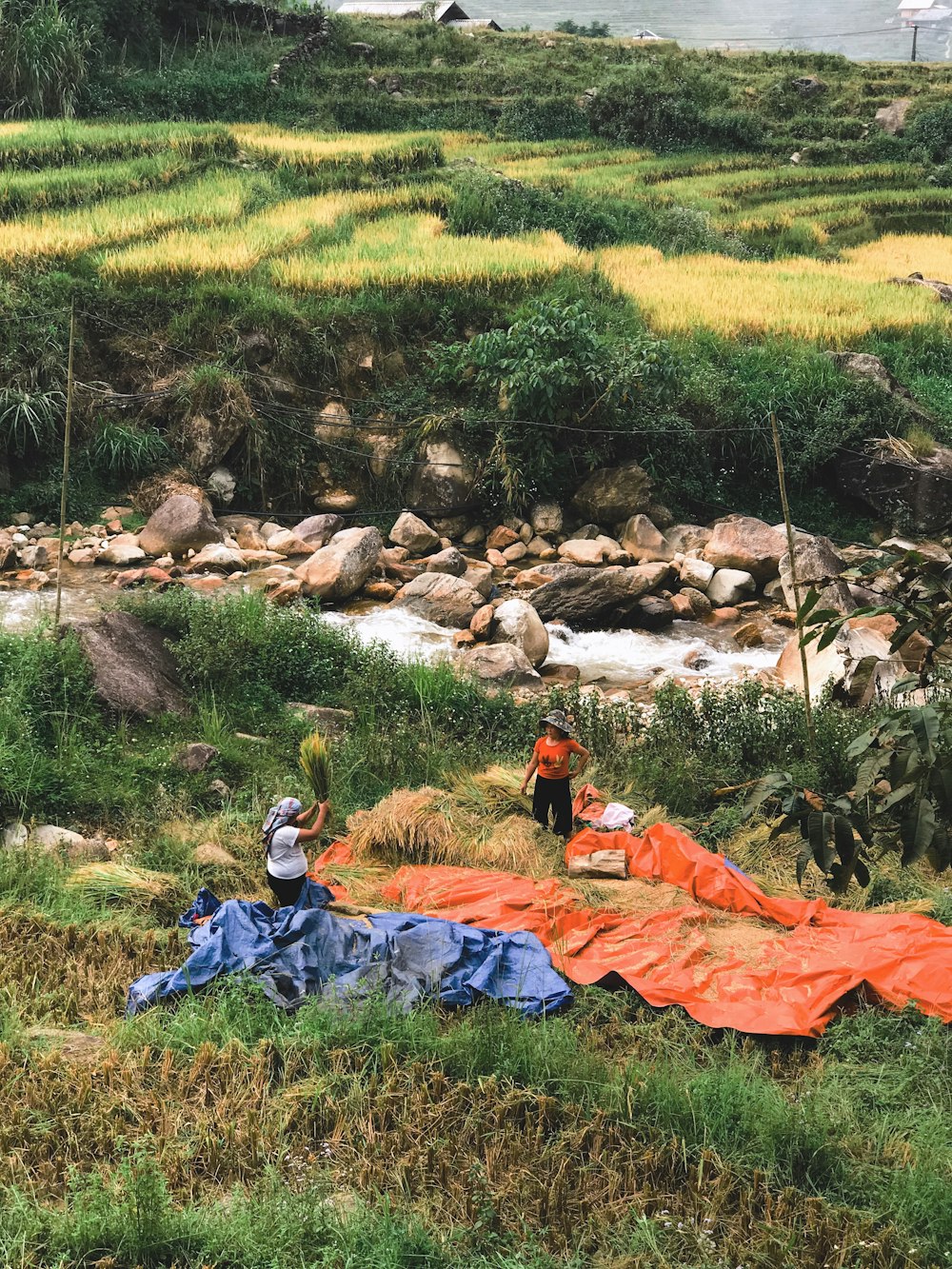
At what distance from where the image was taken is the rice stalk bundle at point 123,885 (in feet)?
17.5

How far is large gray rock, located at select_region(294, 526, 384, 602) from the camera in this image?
10.7 meters

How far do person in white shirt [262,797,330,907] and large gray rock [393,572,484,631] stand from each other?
5410mm

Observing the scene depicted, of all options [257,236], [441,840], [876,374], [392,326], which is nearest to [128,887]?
[441,840]

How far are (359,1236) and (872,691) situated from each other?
6015mm

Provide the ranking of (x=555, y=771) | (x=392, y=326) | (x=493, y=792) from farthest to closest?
(x=392, y=326)
(x=493, y=792)
(x=555, y=771)

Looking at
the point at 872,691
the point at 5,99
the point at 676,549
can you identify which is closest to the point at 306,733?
the point at 872,691

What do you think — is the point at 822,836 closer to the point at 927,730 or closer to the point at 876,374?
the point at 927,730

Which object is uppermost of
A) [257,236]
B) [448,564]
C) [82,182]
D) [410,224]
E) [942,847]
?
[82,182]

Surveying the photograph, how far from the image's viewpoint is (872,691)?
26.9 ft

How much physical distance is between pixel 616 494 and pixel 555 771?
6.70 metres

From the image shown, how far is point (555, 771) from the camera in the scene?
612 centimetres

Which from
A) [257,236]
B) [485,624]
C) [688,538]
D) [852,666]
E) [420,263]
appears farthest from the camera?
[257,236]

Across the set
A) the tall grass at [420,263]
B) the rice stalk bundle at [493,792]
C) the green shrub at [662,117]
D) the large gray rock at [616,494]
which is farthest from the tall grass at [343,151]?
the rice stalk bundle at [493,792]

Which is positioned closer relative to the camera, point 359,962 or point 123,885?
point 359,962
